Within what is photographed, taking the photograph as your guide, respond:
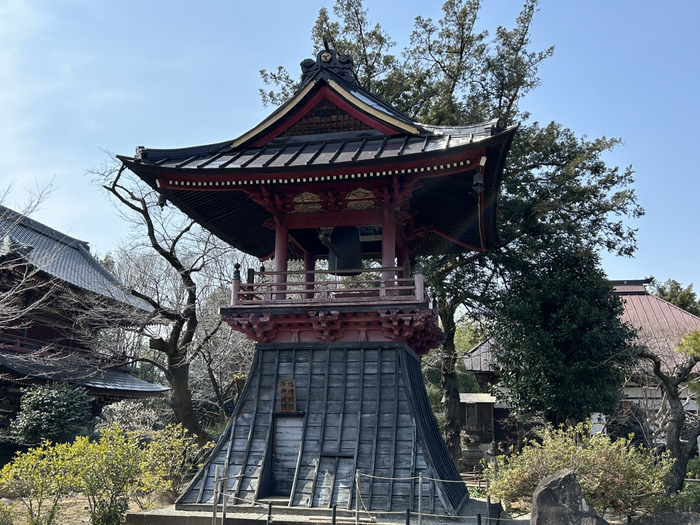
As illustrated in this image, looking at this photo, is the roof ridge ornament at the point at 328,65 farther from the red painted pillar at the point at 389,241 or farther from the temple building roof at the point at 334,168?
the red painted pillar at the point at 389,241

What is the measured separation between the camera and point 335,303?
1138 cm

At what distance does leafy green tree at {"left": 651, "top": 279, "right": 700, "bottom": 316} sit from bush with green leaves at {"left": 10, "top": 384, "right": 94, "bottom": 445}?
3559 cm

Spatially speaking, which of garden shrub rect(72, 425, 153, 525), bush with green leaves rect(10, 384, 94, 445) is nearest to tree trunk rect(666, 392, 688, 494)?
garden shrub rect(72, 425, 153, 525)

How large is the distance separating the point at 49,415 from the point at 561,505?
16.2m

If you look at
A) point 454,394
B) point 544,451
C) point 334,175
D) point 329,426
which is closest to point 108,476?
point 329,426

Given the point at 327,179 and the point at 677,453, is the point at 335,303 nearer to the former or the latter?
the point at 327,179

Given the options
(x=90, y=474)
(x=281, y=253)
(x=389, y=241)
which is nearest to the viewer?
(x=90, y=474)

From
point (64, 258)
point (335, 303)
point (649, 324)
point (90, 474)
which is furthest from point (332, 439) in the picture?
point (64, 258)

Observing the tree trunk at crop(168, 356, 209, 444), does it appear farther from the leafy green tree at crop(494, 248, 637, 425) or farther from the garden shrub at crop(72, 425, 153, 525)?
the leafy green tree at crop(494, 248, 637, 425)

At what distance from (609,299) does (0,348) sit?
21.0m

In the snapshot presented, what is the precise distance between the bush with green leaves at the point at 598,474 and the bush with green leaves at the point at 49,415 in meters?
13.9

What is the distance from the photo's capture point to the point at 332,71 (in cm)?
1308

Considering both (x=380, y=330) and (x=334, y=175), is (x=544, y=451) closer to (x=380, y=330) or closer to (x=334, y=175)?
(x=380, y=330)

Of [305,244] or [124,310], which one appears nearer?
[305,244]
